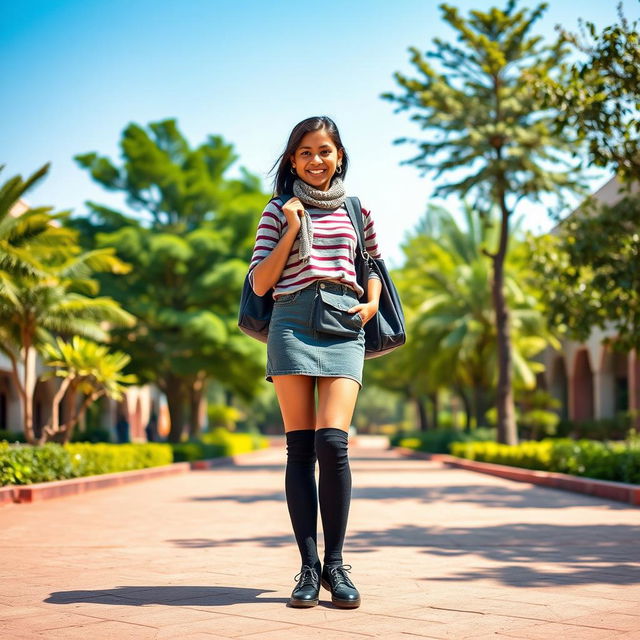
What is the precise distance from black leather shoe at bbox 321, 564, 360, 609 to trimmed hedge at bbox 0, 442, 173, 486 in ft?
28.4

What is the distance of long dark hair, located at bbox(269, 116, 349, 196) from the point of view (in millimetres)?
4762

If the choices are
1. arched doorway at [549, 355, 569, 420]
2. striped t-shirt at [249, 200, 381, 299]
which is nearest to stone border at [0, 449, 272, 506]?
striped t-shirt at [249, 200, 381, 299]

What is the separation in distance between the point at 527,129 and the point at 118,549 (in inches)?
670

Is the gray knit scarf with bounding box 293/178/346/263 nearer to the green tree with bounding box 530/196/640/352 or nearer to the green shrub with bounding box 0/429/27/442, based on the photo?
the green tree with bounding box 530/196/640/352

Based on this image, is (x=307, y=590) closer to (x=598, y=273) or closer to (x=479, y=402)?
(x=598, y=273)

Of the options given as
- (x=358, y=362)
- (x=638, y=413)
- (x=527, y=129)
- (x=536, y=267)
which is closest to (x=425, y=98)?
(x=527, y=129)

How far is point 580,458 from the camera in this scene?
48.2 ft

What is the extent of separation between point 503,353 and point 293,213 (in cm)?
1852

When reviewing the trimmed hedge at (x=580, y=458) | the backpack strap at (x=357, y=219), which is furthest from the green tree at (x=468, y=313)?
the backpack strap at (x=357, y=219)

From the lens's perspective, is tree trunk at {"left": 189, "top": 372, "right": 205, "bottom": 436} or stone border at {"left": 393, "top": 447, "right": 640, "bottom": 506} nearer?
stone border at {"left": 393, "top": 447, "right": 640, "bottom": 506}

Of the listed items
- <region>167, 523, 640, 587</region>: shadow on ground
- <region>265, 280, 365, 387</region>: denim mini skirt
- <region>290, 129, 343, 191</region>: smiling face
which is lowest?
<region>167, 523, 640, 587</region>: shadow on ground

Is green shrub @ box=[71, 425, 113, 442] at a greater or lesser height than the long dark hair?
lesser

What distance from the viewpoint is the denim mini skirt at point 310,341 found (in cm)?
448

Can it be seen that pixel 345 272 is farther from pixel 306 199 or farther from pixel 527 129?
pixel 527 129
